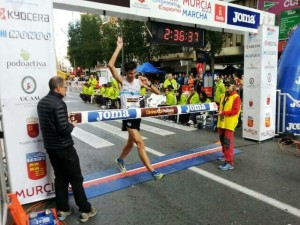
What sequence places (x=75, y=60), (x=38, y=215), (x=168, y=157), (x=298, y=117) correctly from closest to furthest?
(x=38, y=215)
(x=168, y=157)
(x=298, y=117)
(x=75, y=60)

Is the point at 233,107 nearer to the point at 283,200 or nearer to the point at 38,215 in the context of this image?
the point at 283,200

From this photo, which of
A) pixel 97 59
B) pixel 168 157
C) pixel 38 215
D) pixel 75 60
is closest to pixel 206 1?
pixel 168 157

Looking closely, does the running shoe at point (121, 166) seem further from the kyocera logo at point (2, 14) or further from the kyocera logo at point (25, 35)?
the kyocera logo at point (2, 14)

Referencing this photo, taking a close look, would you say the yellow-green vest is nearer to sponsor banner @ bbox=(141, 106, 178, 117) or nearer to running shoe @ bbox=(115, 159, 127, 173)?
sponsor banner @ bbox=(141, 106, 178, 117)

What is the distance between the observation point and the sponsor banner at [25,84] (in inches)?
163

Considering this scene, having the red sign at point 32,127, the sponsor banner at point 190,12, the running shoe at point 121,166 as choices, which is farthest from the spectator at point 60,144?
the sponsor banner at point 190,12

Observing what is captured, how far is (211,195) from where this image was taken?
4.82 m

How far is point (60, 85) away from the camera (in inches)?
157

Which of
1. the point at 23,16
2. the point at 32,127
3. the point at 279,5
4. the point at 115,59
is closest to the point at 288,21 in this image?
the point at 279,5

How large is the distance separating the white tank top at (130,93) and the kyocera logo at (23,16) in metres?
1.75

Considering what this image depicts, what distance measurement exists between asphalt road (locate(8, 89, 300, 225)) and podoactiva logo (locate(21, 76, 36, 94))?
1.80 m

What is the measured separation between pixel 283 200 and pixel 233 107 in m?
2.05

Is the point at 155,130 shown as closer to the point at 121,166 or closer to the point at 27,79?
Answer: the point at 121,166

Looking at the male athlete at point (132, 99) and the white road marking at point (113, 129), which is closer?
the male athlete at point (132, 99)
